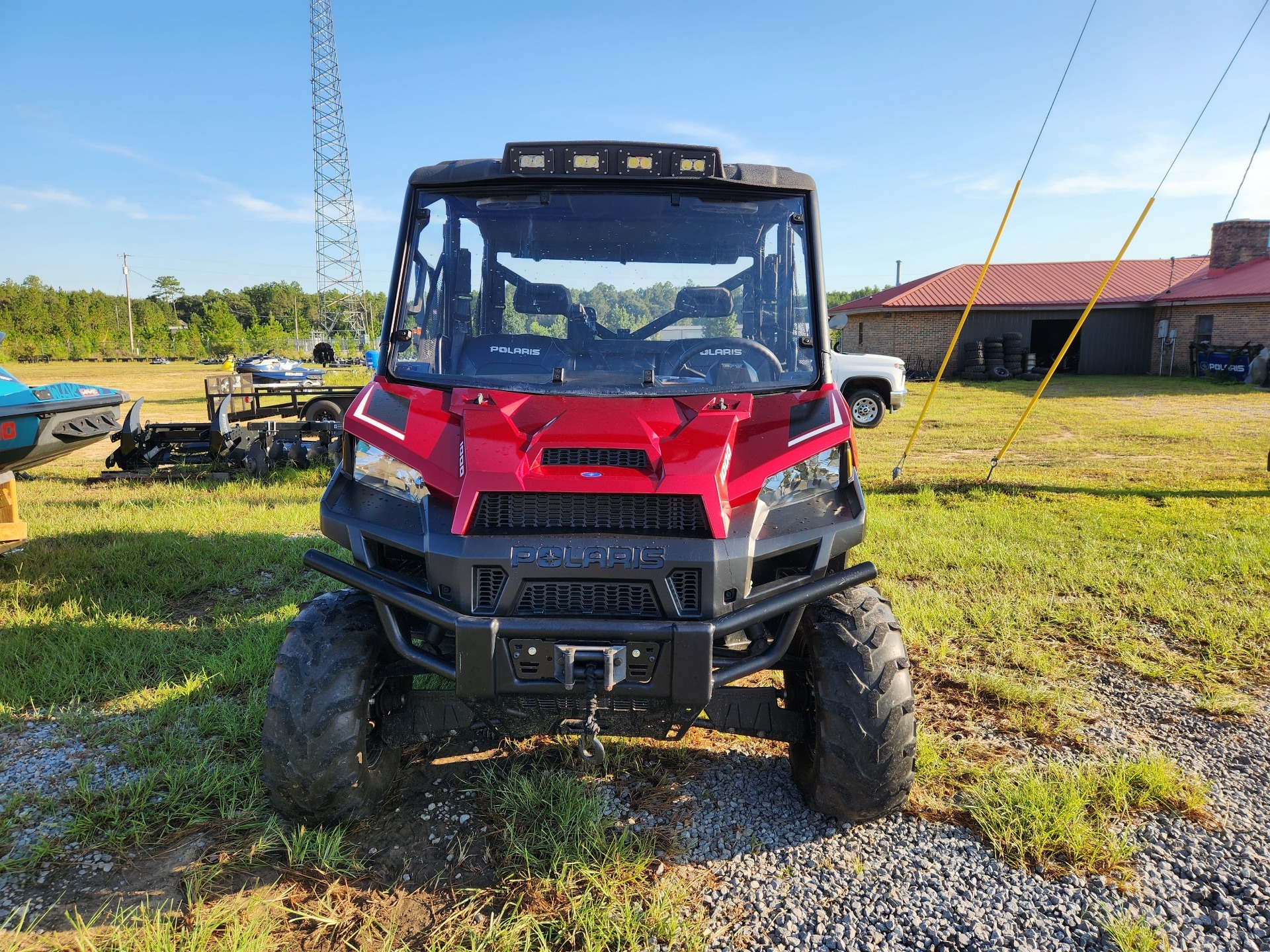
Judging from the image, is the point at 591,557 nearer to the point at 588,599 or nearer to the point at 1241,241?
the point at 588,599

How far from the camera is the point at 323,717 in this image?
2676 mm

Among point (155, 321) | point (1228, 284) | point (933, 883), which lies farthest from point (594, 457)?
point (155, 321)

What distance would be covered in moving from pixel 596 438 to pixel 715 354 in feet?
2.80

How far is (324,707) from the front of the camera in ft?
8.79

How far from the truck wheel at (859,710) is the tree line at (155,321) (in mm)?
47520

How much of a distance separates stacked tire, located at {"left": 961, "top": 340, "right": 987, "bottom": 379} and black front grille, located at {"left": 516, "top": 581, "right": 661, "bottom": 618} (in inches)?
1146

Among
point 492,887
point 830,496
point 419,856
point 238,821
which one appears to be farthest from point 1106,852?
point 238,821

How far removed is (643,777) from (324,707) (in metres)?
1.35

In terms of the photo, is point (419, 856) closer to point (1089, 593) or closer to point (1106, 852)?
point (1106, 852)

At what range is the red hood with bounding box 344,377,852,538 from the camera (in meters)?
2.56

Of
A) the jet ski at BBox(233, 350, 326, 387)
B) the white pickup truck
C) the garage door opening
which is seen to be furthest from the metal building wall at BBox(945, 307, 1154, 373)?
the jet ski at BBox(233, 350, 326, 387)

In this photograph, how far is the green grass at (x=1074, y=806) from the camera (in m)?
2.77

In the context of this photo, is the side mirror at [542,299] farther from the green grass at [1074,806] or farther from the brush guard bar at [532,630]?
the green grass at [1074,806]

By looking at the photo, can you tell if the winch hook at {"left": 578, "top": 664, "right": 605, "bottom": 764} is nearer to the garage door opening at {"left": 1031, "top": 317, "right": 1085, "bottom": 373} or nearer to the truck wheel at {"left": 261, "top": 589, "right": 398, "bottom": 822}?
the truck wheel at {"left": 261, "top": 589, "right": 398, "bottom": 822}
